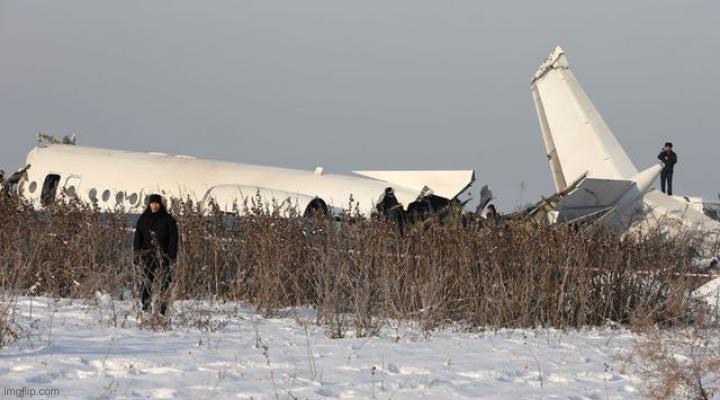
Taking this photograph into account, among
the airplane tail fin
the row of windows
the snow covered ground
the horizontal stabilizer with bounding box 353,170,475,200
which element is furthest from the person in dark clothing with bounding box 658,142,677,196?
the snow covered ground

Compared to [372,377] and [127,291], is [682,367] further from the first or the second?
[127,291]

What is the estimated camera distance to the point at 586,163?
29.0 meters

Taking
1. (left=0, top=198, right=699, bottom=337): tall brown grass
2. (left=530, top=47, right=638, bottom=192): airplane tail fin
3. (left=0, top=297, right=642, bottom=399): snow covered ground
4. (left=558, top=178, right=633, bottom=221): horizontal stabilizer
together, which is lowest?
(left=0, top=297, right=642, bottom=399): snow covered ground

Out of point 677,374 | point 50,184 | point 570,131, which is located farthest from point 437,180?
point 677,374

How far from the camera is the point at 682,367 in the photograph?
9.49m

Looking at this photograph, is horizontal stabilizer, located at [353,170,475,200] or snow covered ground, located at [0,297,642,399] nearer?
snow covered ground, located at [0,297,642,399]

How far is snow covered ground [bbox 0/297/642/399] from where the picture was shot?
848 cm

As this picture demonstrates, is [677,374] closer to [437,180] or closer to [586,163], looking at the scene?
[437,180]

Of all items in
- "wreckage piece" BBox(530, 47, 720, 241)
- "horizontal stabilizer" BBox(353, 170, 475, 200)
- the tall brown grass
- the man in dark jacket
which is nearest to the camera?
the man in dark jacket

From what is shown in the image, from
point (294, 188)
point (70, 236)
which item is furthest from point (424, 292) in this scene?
point (294, 188)

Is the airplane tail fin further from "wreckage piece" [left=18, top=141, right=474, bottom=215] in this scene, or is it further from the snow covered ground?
the snow covered ground

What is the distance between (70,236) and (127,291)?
57.3 inches

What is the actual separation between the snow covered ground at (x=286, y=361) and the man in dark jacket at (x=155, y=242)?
Answer: 557 mm

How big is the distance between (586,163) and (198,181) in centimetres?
927
